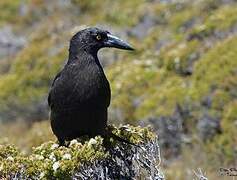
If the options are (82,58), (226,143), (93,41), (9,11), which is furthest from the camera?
(9,11)

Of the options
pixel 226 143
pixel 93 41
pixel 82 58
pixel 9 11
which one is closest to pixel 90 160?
pixel 82 58

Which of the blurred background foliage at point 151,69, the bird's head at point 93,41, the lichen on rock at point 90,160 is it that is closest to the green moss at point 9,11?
the blurred background foliage at point 151,69

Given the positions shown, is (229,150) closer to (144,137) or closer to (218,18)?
(218,18)

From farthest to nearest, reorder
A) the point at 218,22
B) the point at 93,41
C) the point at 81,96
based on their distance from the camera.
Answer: the point at 218,22, the point at 93,41, the point at 81,96

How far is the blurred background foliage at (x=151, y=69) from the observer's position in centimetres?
1482

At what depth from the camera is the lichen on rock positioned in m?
5.95

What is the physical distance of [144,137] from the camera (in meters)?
6.82

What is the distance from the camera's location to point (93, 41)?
24.2 feet

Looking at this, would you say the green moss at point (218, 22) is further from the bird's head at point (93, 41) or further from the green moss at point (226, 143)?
the bird's head at point (93, 41)

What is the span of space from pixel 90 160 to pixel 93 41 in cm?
164

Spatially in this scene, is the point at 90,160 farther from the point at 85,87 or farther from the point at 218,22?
the point at 218,22

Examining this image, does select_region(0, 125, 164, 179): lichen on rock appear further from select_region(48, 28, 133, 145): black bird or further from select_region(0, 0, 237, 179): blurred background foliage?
select_region(0, 0, 237, 179): blurred background foliage

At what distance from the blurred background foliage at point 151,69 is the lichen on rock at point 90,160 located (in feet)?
19.8

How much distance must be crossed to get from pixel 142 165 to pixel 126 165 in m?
0.14
